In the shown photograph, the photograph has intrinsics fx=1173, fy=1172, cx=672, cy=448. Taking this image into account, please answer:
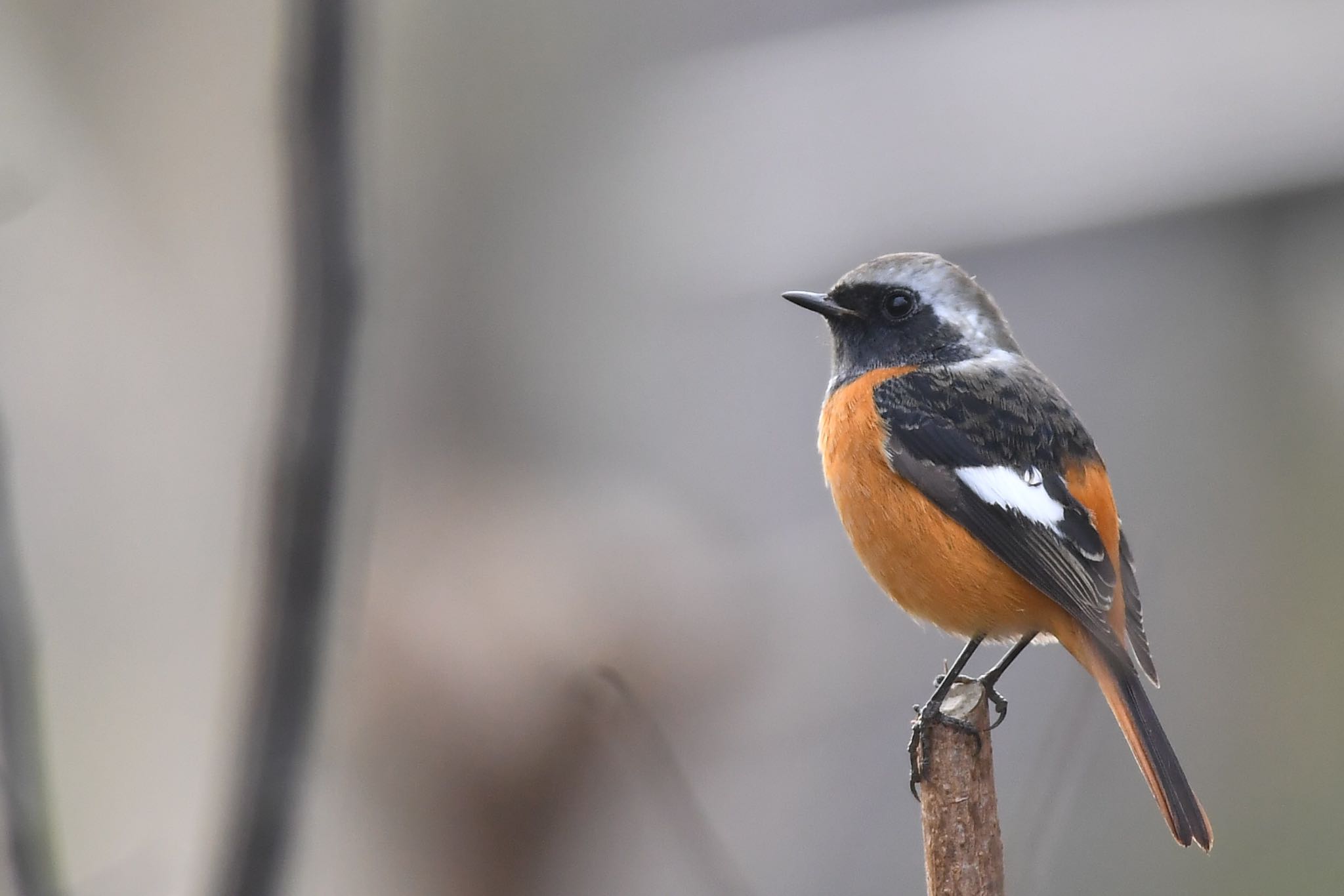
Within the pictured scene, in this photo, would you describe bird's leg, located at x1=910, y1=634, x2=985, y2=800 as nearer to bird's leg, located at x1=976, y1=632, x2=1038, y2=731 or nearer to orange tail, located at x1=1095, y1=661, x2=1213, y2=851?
bird's leg, located at x1=976, y1=632, x2=1038, y2=731

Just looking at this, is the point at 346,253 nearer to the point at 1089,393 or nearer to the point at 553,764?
the point at 553,764

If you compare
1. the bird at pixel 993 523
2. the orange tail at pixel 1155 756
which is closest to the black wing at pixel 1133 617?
the bird at pixel 993 523

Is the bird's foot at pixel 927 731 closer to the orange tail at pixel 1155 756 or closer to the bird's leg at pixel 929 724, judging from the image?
the bird's leg at pixel 929 724

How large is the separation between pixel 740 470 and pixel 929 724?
11.8ft

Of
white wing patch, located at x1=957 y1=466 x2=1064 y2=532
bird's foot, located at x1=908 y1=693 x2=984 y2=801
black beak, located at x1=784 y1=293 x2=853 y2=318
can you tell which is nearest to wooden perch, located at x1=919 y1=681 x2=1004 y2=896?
bird's foot, located at x1=908 y1=693 x2=984 y2=801

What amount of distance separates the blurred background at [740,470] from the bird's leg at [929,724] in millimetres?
1675

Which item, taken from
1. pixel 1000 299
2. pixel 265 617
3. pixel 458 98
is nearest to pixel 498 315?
pixel 458 98

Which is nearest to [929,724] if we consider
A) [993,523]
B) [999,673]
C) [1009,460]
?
[999,673]

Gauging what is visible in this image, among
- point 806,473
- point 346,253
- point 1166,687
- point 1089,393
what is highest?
point 346,253

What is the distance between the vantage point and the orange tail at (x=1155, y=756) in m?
1.86

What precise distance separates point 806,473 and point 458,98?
308 centimetres

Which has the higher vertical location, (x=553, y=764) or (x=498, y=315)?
(x=498, y=315)

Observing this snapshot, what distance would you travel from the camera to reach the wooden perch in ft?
5.05

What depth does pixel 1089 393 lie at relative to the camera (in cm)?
475
